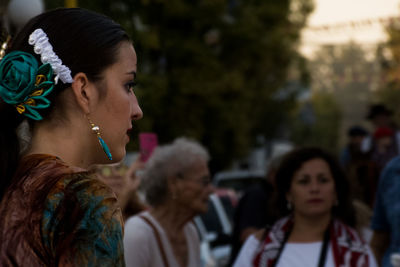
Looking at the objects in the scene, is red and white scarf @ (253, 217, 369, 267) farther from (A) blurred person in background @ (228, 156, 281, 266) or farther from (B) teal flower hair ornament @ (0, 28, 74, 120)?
A: (B) teal flower hair ornament @ (0, 28, 74, 120)

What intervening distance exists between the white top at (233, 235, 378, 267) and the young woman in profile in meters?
2.41

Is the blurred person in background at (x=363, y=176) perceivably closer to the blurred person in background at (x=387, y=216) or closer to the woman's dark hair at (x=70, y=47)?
the blurred person in background at (x=387, y=216)

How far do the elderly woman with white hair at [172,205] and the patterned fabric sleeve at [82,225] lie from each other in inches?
99.5

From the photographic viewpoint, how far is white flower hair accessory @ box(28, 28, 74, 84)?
1650 millimetres

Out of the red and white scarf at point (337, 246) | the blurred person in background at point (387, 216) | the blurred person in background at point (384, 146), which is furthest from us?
the blurred person in background at point (384, 146)

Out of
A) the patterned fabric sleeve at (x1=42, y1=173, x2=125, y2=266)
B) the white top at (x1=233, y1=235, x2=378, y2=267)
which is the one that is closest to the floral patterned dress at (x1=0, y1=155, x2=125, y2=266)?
the patterned fabric sleeve at (x1=42, y1=173, x2=125, y2=266)

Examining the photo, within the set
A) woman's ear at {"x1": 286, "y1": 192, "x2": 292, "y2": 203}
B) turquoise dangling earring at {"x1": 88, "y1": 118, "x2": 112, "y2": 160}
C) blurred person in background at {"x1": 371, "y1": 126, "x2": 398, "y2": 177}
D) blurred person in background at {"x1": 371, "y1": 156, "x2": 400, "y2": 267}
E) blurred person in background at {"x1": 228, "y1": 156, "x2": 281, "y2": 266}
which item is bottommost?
blurred person in background at {"x1": 371, "y1": 126, "x2": 398, "y2": 177}

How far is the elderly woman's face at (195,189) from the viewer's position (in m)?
4.66

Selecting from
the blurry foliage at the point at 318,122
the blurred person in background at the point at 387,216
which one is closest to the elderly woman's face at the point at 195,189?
the blurred person in background at the point at 387,216

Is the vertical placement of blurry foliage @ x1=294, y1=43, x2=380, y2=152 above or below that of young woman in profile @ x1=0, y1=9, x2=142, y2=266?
below

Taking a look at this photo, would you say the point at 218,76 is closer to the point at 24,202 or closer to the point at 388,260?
the point at 388,260

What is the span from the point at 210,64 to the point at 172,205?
17.7 m

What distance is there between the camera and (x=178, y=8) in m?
21.2

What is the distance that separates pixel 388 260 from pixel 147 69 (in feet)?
58.3
